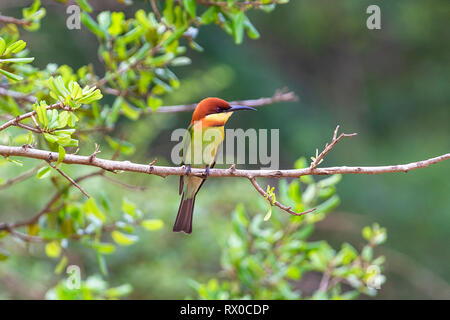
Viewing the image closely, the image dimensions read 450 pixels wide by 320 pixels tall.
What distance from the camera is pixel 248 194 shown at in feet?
13.1

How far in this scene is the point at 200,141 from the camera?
227 cm

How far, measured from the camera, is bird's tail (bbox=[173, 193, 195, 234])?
2.12m

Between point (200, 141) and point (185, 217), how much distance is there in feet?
1.02

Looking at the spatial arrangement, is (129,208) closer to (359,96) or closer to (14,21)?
(14,21)

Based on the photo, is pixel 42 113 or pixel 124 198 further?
pixel 124 198

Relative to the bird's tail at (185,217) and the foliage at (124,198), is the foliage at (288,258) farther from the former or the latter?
the bird's tail at (185,217)

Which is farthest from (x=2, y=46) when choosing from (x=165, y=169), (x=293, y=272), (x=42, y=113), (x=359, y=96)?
(x=359, y=96)

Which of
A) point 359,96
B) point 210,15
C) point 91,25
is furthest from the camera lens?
point 359,96

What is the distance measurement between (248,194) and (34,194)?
4.75 ft

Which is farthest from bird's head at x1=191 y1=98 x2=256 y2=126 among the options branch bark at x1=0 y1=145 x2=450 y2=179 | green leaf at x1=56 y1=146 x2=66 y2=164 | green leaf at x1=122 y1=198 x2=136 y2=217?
green leaf at x1=56 y1=146 x2=66 y2=164

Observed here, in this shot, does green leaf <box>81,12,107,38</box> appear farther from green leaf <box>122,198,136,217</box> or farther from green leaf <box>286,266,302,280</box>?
green leaf <box>286,266,302,280</box>

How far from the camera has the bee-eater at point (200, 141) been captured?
2.16 metres
